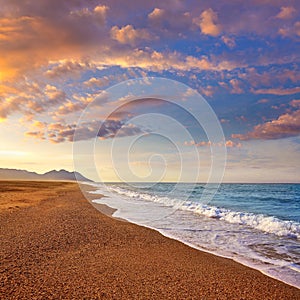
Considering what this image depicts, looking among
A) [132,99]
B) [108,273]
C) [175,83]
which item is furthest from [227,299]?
[132,99]

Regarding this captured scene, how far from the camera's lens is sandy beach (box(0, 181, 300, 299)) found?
607 centimetres

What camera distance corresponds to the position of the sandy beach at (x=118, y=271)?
6.07 meters

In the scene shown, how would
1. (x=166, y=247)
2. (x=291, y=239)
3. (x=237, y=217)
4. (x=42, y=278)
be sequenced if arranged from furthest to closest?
(x=237, y=217)
(x=291, y=239)
(x=166, y=247)
(x=42, y=278)

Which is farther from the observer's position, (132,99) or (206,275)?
(132,99)

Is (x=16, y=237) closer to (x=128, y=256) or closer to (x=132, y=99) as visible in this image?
(x=128, y=256)

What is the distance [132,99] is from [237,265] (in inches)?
929

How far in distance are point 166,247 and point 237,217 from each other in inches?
385

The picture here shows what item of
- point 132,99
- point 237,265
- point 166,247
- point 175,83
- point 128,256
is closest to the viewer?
point 237,265

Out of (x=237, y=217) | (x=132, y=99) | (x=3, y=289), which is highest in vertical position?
(x=132, y=99)

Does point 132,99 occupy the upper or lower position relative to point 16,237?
upper

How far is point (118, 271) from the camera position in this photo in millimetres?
7375

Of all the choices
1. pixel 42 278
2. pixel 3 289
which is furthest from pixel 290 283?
pixel 3 289

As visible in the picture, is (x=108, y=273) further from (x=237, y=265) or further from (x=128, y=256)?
(x=237, y=265)

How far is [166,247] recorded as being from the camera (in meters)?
10.2
